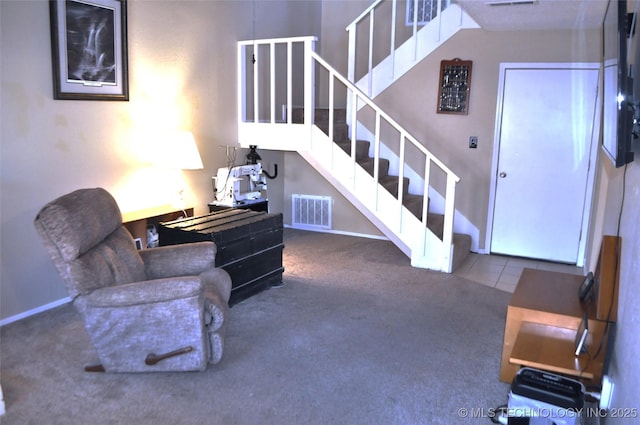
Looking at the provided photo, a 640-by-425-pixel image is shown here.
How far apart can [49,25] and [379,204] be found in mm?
2897

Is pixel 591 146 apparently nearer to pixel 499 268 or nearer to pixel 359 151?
pixel 499 268

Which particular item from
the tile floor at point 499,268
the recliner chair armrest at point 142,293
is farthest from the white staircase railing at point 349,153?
the recliner chair armrest at point 142,293

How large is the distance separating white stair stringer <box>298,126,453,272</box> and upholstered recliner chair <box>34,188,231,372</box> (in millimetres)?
2173

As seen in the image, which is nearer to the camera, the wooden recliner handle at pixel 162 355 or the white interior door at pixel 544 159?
the wooden recliner handle at pixel 162 355

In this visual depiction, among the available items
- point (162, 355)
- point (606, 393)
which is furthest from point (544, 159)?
point (162, 355)

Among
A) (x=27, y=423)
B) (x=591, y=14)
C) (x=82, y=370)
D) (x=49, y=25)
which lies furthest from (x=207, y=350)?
(x=591, y=14)

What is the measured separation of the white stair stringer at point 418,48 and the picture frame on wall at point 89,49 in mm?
2571

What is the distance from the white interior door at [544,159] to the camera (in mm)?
4699

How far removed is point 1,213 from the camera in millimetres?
3197

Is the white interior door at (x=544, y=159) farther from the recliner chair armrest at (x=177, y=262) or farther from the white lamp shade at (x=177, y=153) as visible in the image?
the recliner chair armrest at (x=177, y=262)

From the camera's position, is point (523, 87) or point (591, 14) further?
point (523, 87)

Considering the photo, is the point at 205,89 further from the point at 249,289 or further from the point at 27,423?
the point at 27,423

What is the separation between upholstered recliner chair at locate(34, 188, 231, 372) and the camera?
8.12ft

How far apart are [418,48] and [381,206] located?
1.73 meters
